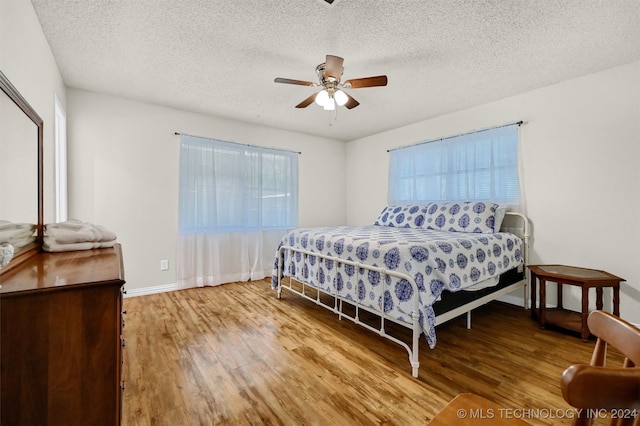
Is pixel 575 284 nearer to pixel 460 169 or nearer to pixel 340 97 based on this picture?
pixel 460 169

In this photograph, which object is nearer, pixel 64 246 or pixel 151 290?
pixel 64 246

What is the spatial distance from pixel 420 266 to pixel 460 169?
7.26ft

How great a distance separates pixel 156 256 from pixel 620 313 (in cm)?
478

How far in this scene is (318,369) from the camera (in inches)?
74.5

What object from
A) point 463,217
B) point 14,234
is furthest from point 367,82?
point 14,234

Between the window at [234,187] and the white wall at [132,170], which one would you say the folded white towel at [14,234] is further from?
the window at [234,187]

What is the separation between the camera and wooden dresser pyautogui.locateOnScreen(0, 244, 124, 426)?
2.80ft

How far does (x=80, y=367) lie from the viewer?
3.07 feet

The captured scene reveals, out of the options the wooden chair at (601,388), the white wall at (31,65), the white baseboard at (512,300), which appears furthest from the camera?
the white baseboard at (512,300)

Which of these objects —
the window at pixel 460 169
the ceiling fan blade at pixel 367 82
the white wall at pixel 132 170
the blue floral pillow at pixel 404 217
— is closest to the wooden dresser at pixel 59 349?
the ceiling fan blade at pixel 367 82

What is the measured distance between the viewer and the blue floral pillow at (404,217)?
365cm

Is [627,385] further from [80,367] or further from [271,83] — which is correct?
[271,83]

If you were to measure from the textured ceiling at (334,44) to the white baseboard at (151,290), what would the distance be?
2251 mm

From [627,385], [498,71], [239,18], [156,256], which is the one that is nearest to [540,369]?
[627,385]
